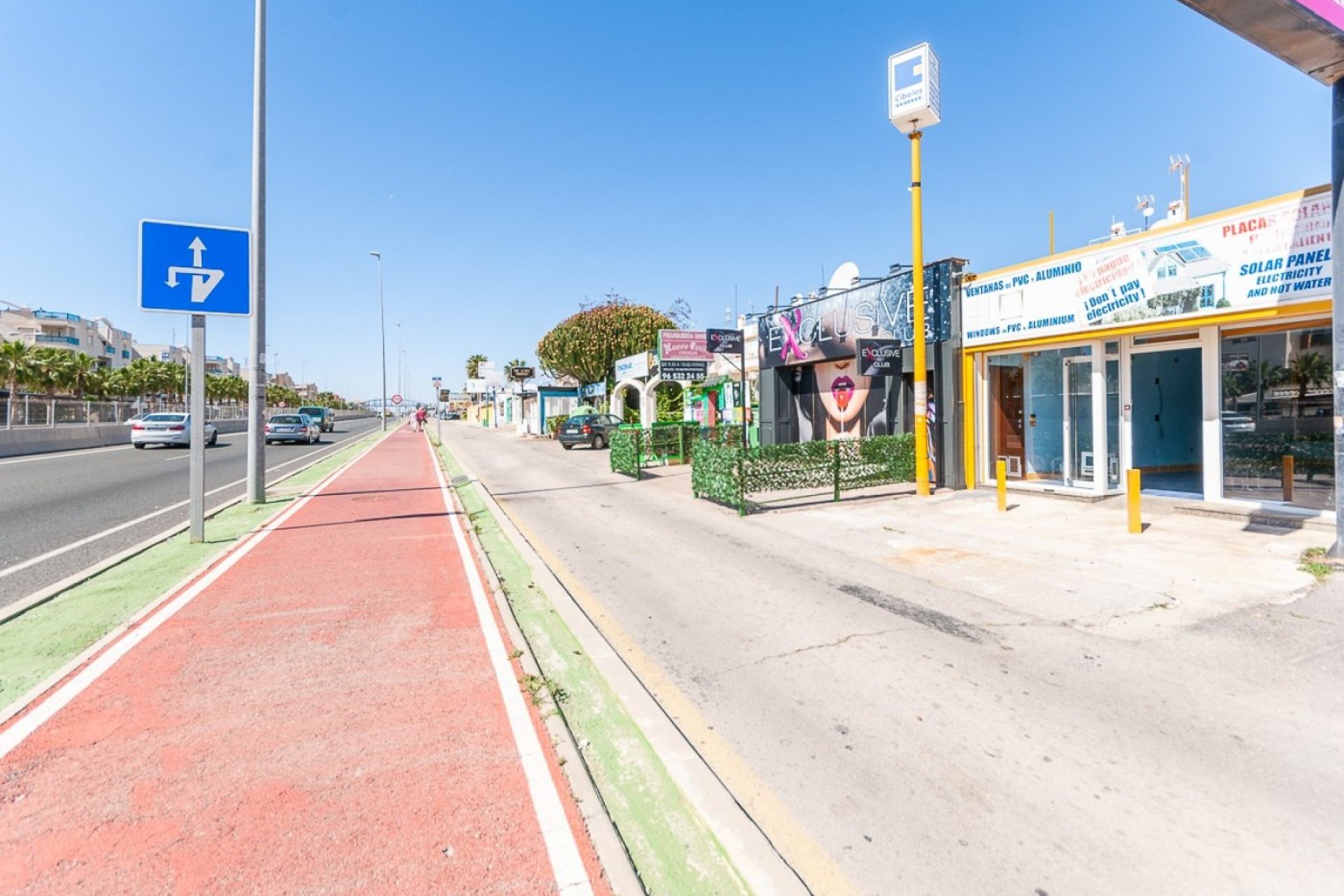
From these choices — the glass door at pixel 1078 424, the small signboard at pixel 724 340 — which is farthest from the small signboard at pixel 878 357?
the small signboard at pixel 724 340

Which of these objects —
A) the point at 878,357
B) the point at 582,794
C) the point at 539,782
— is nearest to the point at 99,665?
the point at 539,782

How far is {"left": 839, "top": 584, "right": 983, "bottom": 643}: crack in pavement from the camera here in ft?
16.9

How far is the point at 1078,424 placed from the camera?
40.5 ft

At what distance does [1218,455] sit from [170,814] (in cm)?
1314

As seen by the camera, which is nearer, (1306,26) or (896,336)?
(1306,26)

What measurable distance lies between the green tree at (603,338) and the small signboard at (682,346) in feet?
62.4

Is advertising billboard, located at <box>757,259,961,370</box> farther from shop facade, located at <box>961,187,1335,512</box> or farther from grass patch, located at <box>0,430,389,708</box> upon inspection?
grass patch, located at <box>0,430,389,708</box>

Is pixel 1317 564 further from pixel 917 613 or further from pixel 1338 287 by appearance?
pixel 917 613

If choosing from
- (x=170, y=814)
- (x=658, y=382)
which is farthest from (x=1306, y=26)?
(x=658, y=382)

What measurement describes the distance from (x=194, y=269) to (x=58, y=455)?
20920 millimetres

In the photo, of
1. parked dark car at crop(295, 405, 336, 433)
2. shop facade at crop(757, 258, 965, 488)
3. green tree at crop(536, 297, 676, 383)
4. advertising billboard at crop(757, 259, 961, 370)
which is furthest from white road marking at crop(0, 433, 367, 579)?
parked dark car at crop(295, 405, 336, 433)

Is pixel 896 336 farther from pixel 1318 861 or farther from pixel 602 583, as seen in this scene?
pixel 1318 861

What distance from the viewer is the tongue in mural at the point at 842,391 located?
1755 centimetres

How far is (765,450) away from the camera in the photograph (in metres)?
11.8
